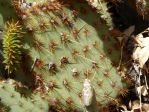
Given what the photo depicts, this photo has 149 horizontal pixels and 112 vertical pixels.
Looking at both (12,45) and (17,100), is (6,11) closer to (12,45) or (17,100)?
(12,45)

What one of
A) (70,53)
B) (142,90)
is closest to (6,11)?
(70,53)

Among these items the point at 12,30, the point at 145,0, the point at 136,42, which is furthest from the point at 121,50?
the point at 12,30

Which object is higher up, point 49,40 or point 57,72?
point 49,40

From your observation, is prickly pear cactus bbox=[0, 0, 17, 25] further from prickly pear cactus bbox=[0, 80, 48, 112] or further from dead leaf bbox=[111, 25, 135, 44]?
dead leaf bbox=[111, 25, 135, 44]

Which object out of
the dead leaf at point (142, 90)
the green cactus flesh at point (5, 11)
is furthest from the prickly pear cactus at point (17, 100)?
the dead leaf at point (142, 90)

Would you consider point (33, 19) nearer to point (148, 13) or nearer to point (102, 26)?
point (102, 26)

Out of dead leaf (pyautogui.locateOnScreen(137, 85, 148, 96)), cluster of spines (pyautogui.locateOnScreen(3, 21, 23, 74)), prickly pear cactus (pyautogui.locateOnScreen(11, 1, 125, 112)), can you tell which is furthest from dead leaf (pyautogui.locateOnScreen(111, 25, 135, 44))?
cluster of spines (pyautogui.locateOnScreen(3, 21, 23, 74))
